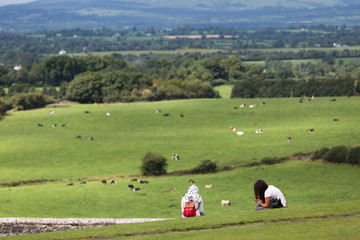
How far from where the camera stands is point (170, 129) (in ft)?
332

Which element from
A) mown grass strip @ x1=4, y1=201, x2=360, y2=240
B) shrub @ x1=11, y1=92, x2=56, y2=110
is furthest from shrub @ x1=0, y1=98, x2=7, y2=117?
mown grass strip @ x1=4, y1=201, x2=360, y2=240

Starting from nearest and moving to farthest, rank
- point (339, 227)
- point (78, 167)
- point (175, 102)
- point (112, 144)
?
1. point (339, 227)
2. point (78, 167)
3. point (112, 144)
4. point (175, 102)

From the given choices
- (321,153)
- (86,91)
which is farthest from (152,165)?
(86,91)

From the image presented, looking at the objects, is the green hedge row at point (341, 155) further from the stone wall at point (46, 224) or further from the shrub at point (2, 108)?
the shrub at point (2, 108)

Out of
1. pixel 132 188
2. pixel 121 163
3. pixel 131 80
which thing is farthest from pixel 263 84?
pixel 132 188

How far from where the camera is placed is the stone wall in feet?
91.2

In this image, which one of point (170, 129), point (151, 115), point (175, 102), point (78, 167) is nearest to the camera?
point (78, 167)

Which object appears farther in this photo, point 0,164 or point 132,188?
point 0,164

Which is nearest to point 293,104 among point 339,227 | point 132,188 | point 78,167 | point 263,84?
point 263,84

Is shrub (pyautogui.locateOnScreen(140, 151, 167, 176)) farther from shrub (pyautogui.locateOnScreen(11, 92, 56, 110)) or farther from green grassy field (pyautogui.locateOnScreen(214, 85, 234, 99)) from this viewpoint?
green grassy field (pyautogui.locateOnScreen(214, 85, 234, 99))

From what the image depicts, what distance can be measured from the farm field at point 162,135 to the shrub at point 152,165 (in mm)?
1593

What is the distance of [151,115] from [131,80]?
1438 inches

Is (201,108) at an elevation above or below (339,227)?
below

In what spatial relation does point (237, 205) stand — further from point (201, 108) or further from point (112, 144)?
point (201, 108)
